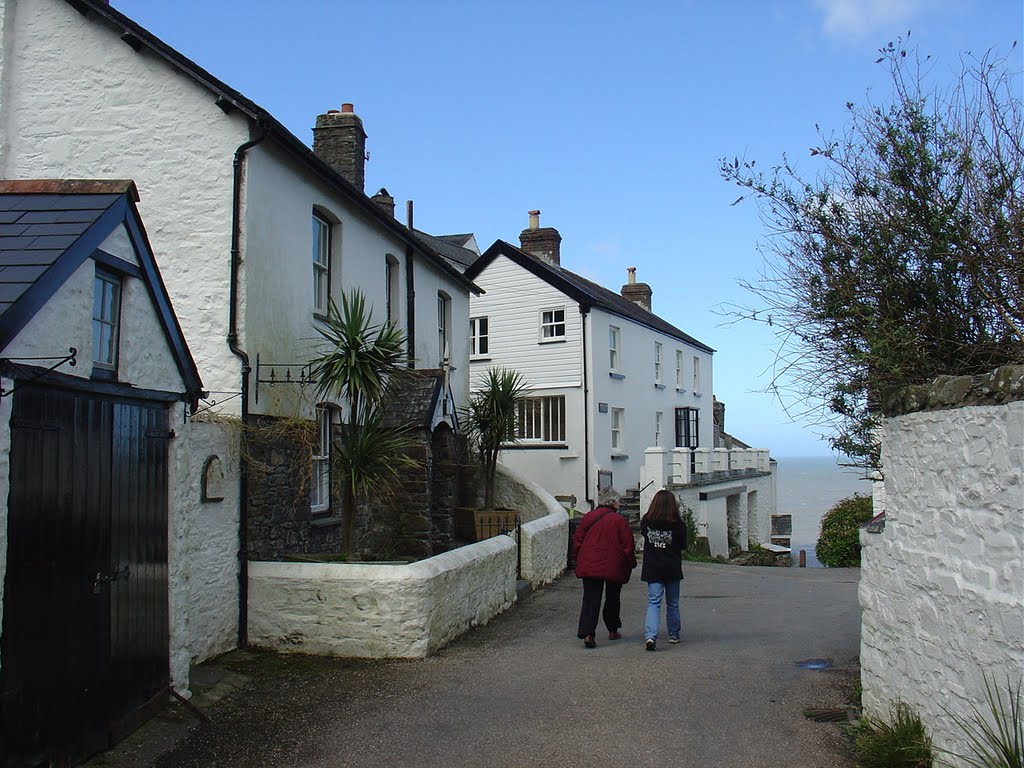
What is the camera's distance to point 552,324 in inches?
1067

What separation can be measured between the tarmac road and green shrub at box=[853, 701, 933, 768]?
277 mm

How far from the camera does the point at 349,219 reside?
46.6 ft

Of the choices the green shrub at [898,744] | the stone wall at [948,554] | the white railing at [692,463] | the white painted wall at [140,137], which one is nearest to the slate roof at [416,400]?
the white painted wall at [140,137]

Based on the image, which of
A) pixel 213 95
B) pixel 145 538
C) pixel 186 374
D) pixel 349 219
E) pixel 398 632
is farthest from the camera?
pixel 349 219

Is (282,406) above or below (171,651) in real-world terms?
above

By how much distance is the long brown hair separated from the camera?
991 centimetres

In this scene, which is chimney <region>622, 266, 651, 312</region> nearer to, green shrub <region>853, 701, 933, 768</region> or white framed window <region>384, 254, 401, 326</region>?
white framed window <region>384, 254, 401, 326</region>

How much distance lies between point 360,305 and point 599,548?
4.16 meters

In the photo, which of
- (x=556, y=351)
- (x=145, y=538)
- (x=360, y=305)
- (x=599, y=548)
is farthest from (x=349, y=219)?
(x=556, y=351)

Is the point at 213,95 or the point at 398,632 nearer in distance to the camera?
the point at 398,632

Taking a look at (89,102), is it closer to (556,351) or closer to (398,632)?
(398,632)

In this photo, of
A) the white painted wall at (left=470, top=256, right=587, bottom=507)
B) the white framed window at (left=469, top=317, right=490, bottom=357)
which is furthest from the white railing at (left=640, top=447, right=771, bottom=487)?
the white framed window at (left=469, top=317, right=490, bottom=357)

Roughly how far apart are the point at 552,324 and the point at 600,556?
17.3 meters

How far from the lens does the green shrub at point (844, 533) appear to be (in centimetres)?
2188
